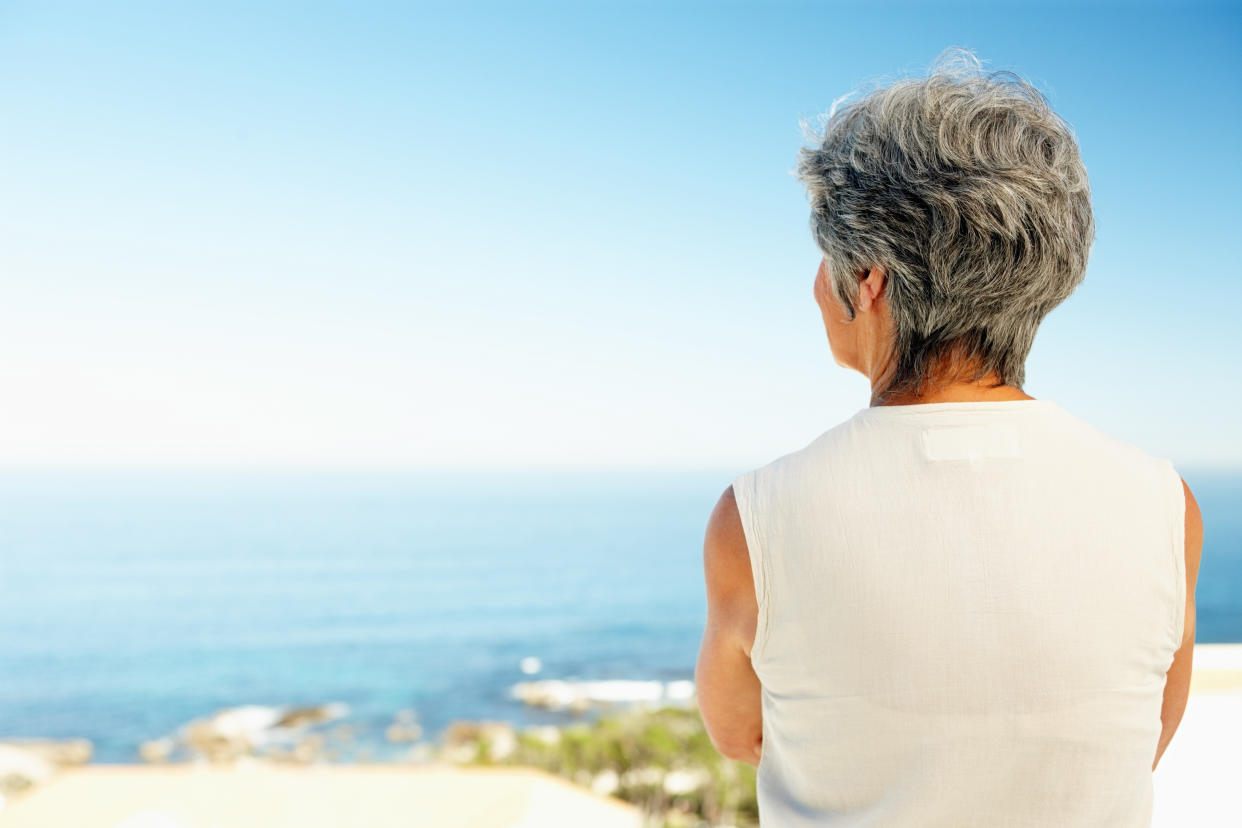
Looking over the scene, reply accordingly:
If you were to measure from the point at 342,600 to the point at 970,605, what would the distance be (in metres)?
39.4

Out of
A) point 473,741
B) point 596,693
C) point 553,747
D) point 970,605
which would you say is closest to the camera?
point 970,605

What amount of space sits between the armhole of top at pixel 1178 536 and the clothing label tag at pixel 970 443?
115 mm

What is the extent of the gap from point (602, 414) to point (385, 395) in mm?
12474

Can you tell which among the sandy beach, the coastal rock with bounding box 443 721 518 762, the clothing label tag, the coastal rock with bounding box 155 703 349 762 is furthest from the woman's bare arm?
the coastal rock with bounding box 155 703 349 762

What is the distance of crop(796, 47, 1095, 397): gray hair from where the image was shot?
636mm

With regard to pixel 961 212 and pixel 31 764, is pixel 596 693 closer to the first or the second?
pixel 31 764

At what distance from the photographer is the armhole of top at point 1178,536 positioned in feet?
2.09

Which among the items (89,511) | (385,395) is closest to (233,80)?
(385,395)

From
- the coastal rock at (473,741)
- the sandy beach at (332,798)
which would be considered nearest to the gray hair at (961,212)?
the sandy beach at (332,798)

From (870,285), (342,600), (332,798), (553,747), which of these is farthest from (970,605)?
(342,600)

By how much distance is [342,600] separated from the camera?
3728 centimetres

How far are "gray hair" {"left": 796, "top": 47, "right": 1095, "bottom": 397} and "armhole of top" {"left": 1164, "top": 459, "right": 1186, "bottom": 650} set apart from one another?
128 mm

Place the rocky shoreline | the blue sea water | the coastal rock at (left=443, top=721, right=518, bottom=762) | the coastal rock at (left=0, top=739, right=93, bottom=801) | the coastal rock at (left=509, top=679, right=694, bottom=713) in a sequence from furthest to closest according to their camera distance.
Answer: the blue sea water → the coastal rock at (left=509, top=679, right=694, bottom=713) → the coastal rock at (left=443, top=721, right=518, bottom=762) → the coastal rock at (left=0, top=739, right=93, bottom=801) → the rocky shoreline

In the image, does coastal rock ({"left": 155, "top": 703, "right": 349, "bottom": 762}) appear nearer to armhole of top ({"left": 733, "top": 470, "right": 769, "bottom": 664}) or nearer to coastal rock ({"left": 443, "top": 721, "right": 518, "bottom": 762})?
coastal rock ({"left": 443, "top": 721, "right": 518, "bottom": 762})
